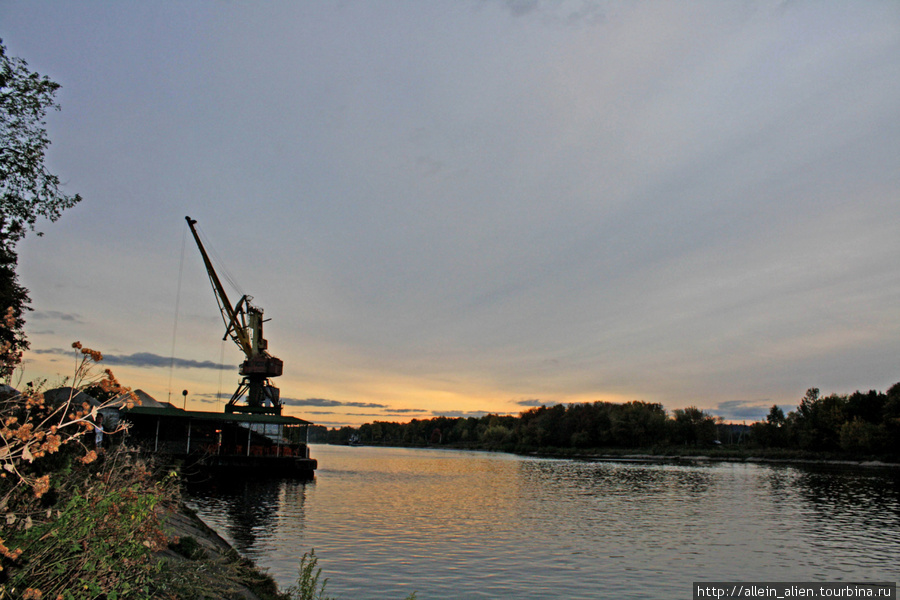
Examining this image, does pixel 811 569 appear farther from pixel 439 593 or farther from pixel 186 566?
pixel 186 566

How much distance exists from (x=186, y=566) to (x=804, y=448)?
11416cm

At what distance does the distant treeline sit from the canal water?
173 ft

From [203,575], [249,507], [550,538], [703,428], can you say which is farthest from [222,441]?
[703,428]

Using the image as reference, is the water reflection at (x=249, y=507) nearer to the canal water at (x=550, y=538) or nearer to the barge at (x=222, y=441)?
the canal water at (x=550, y=538)

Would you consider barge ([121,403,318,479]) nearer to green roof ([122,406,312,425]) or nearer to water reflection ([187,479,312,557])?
green roof ([122,406,312,425])

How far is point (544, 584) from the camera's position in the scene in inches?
627

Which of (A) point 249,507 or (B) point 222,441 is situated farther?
(B) point 222,441

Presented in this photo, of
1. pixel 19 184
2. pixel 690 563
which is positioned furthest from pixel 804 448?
pixel 19 184

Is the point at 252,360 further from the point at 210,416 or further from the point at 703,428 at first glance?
the point at 703,428

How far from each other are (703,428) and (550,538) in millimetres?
127583

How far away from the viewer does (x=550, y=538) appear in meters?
23.1

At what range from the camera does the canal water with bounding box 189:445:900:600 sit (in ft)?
53.3

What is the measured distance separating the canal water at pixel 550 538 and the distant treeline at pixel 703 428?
52865 millimetres

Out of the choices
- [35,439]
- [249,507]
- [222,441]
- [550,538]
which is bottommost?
→ [249,507]
